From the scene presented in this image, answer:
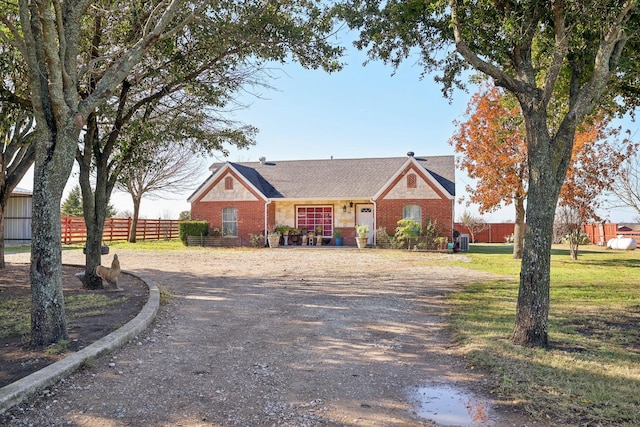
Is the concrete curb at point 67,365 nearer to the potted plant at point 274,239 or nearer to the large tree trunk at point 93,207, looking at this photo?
the large tree trunk at point 93,207

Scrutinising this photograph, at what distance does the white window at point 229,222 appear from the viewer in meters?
26.1

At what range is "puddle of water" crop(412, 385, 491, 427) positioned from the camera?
352 centimetres

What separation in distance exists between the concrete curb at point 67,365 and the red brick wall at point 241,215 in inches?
743

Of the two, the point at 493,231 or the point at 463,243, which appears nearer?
the point at 463,243

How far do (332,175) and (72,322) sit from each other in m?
21.7

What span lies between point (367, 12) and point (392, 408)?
6.30m

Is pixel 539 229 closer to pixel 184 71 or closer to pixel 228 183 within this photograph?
pixel 184 71

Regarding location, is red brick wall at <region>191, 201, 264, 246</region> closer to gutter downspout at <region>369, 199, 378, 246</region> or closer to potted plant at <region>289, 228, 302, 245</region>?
potted plant at <region>289, 228, 302, 245</region>

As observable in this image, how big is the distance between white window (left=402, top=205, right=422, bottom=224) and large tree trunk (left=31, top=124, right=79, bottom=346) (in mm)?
20169

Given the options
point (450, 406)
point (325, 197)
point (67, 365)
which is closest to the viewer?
point (450, 406)

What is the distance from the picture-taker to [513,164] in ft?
59.3

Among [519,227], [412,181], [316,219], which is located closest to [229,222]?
[316,219]

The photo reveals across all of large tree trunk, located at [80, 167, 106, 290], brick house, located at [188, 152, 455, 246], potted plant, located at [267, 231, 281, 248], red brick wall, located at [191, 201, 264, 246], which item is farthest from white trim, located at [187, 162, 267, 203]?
large tree trunk, located at [80, 167, 106, 290]

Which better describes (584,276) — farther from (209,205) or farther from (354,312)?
(209,205)
